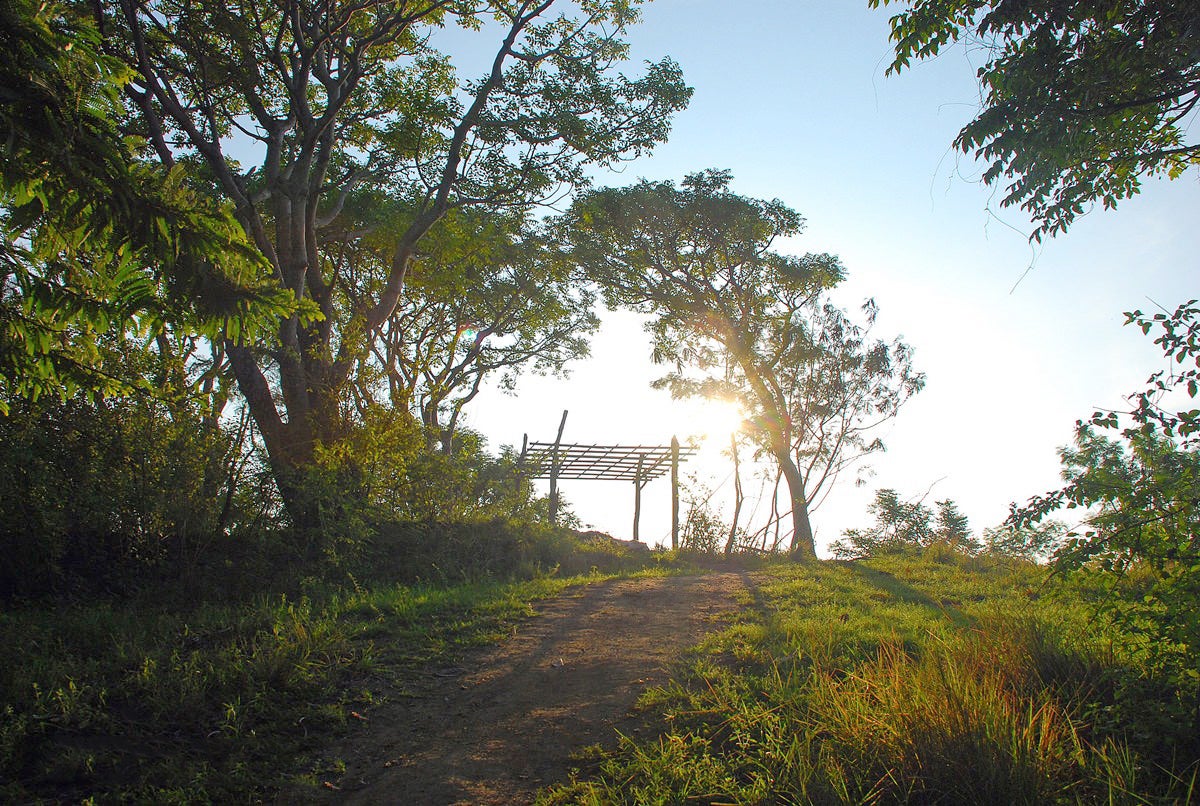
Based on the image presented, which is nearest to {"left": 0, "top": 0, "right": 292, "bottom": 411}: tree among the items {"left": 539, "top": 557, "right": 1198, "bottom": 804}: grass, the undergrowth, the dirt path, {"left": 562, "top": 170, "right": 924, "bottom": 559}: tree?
the undergrowth

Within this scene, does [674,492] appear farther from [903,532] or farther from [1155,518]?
[1155,518]

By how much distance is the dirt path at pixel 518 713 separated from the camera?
3.75 m

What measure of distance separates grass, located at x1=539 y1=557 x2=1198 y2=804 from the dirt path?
31cm

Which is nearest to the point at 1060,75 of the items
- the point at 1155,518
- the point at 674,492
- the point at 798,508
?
the point at 1155,518

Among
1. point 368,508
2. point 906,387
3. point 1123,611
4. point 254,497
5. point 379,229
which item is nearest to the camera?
point 1123,611

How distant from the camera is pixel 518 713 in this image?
4707 millimetres

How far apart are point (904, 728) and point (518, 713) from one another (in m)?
2.49

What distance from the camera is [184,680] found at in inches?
175

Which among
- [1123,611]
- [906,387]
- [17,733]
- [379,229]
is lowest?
[17,733]

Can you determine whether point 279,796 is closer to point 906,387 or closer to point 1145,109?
point 1145,109

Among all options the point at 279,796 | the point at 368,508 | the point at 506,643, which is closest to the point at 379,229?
A: the point at 368,508

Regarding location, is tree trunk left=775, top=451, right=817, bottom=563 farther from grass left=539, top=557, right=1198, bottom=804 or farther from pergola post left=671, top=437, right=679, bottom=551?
grass left=539, top=557, right=1198, bottom=804

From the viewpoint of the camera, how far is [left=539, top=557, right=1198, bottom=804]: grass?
10.3 feet

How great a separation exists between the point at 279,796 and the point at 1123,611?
4758mm
